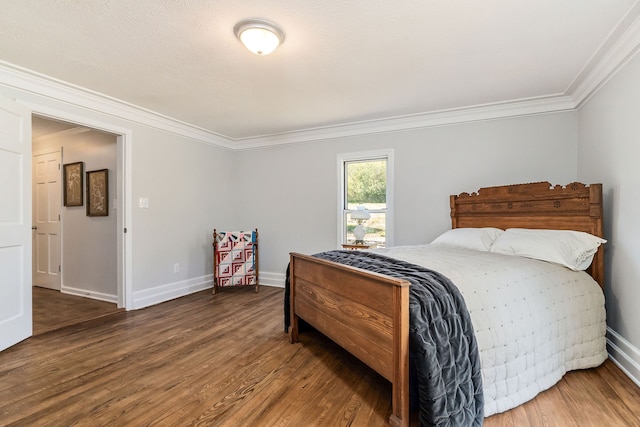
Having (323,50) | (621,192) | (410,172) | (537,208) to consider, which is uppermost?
(323,50)

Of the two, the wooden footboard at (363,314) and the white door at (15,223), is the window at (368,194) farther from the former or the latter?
the white door at (15,223)

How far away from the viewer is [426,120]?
3744 mm

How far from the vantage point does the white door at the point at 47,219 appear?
14.4ft

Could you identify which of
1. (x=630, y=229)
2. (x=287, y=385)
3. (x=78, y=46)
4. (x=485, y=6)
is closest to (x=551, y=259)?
(x=630, y=229)

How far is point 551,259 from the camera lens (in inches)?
89.7

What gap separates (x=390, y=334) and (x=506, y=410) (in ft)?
2.70

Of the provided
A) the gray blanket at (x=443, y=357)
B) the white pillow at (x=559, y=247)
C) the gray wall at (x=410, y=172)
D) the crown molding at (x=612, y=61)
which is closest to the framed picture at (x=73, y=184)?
the gray wall at (x=410, y=172)

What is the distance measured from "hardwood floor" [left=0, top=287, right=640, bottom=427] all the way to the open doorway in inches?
42.6

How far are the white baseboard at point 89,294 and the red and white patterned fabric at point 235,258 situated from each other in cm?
128

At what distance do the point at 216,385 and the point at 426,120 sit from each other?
11.4ft

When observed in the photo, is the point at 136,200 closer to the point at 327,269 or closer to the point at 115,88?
the point at 115,88

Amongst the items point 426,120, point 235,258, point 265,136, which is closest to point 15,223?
point 235,258

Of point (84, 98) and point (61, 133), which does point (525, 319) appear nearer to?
point (84, 98)

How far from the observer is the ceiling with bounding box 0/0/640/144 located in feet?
6.03
